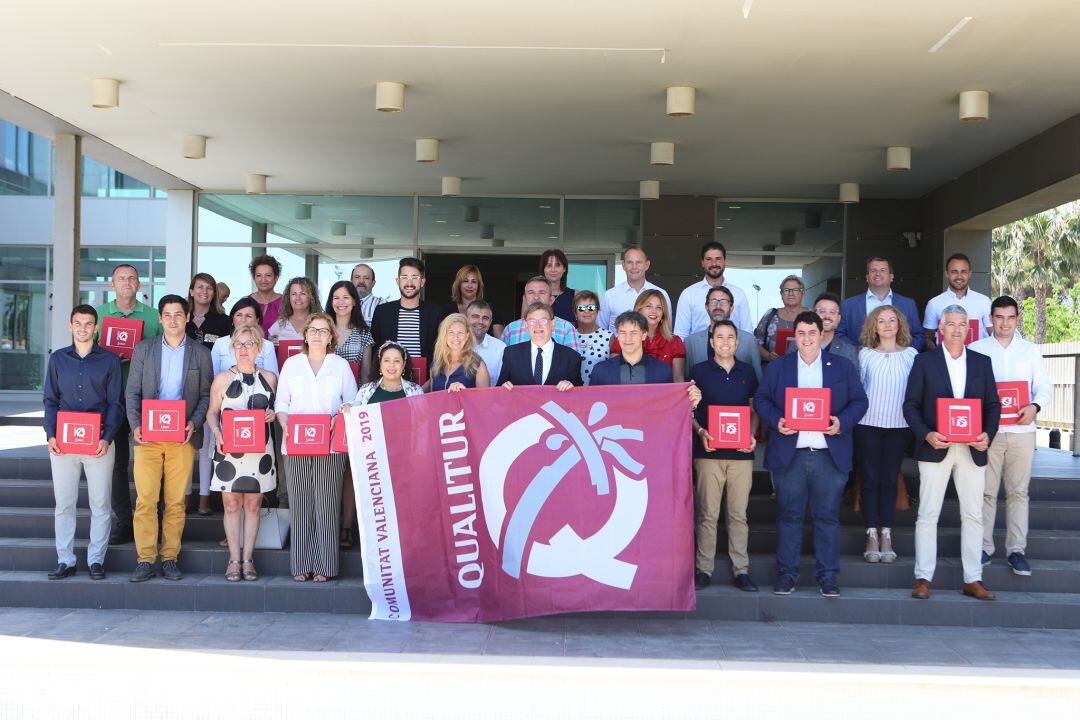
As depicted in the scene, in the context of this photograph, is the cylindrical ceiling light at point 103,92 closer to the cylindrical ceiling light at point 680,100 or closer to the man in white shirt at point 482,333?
the man in white shirt at point 482,333

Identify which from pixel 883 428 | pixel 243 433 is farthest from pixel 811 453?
pixel 243 433

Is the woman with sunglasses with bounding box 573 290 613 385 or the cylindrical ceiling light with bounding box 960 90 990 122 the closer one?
the woman with sunglasses with bounding box 573 290 613 385

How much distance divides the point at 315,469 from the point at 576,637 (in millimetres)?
1993

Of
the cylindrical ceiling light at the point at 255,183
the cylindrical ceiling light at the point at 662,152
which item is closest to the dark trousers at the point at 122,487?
the cylindrical ceiling light at the point at 662,152

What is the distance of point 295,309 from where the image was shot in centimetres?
698

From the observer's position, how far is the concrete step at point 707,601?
588cm

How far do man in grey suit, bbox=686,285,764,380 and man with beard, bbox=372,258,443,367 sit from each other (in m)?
1.87

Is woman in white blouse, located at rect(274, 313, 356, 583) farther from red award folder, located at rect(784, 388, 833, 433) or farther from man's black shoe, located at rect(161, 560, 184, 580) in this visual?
red award folder, located at rect(784, 388, 833, 433)

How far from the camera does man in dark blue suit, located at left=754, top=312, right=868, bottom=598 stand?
589 centimetres

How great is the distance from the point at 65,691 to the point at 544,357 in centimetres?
328

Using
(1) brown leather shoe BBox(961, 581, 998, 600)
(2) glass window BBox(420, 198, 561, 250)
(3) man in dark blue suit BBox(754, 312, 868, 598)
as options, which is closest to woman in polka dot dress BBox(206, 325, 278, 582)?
(3) man in dark blue suit BBox(754, 312, 868, 598)

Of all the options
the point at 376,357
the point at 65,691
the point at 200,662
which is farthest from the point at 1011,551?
the point at 65,691

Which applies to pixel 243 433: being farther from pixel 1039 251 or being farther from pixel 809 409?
pixel 1039 251

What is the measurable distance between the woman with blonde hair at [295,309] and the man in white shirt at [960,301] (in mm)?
4759
